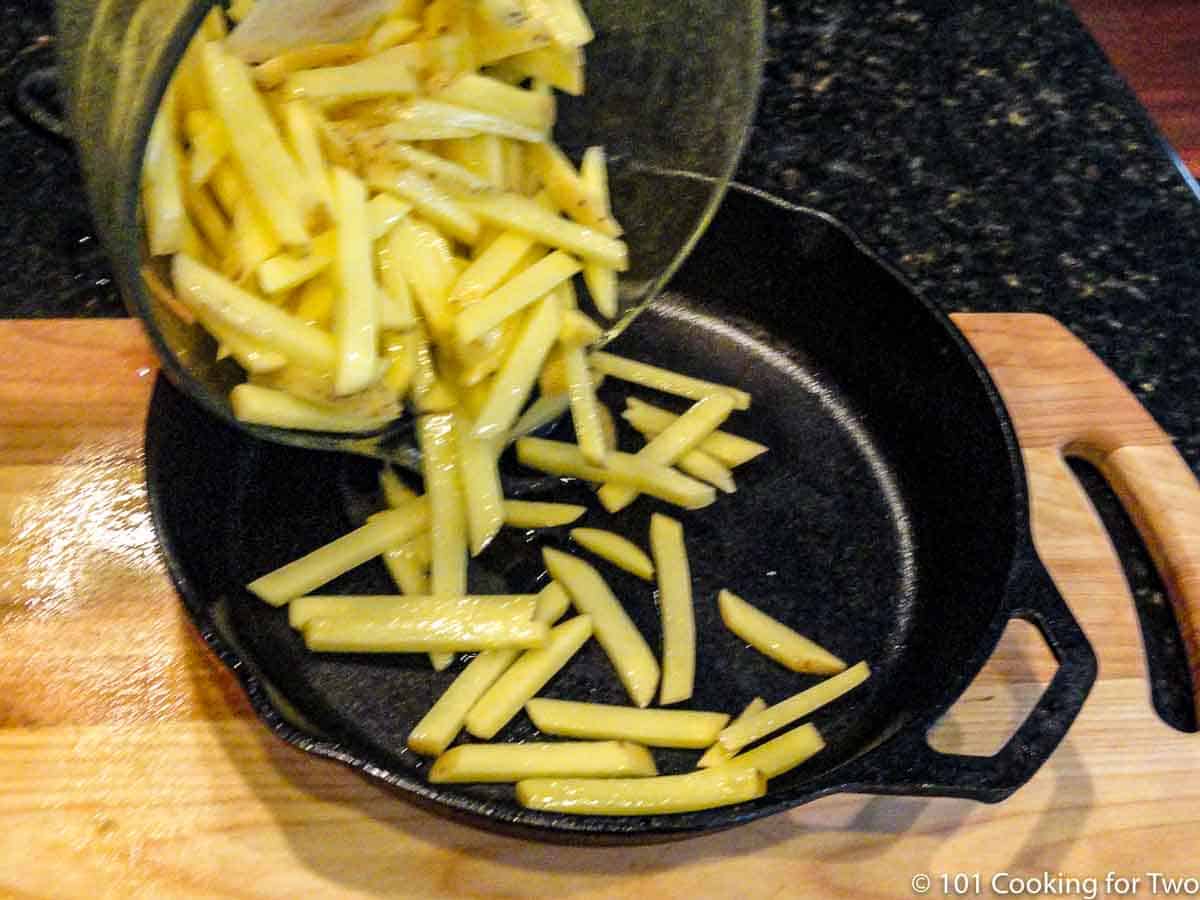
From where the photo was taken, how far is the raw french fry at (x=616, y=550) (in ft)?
4.34

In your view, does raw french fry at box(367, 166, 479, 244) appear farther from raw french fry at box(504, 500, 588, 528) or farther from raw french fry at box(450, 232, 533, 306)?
raw french fry at box(504, 500, 588, 528)

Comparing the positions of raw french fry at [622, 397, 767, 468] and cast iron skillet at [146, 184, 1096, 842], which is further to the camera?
raw french fry at [622, 397, 767, 468]

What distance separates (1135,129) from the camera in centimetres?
212

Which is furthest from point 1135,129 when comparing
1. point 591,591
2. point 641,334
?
point 591,591

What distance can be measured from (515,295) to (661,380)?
36cm

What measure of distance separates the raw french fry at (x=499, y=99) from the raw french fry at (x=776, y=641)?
65 centimetres

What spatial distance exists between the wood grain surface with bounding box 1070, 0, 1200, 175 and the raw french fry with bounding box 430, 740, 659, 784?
8.62 ft

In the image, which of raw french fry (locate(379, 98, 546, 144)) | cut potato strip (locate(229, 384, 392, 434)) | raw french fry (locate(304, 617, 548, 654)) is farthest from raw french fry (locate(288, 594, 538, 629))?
raw french fry (locate(379, 98, 546, 144))

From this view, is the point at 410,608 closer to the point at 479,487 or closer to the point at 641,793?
the point at 479,487

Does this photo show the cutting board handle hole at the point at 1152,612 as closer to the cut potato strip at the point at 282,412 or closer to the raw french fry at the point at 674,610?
the raw french fry at the point at 674,610

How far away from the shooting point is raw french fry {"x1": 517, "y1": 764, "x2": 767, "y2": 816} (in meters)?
1.07

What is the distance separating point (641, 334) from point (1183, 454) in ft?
2.83

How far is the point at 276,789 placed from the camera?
1.12 metres

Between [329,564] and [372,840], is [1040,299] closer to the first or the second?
[329,564]
